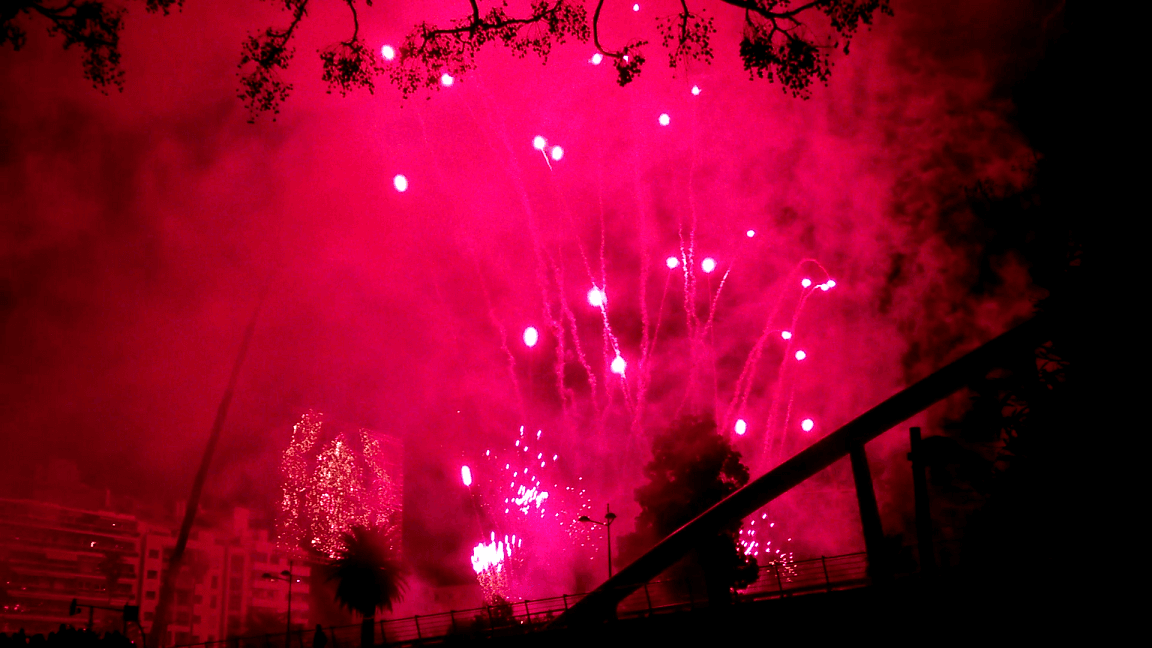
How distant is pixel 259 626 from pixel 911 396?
130 metres

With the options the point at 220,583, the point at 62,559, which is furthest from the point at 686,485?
the point at 62,559

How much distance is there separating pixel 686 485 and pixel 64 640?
1032 inches

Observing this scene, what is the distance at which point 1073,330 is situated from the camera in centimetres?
1662

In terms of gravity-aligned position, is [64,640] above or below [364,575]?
below

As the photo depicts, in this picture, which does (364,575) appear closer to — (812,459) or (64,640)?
Answer: (64,640)

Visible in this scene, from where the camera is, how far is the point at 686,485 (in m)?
36.7

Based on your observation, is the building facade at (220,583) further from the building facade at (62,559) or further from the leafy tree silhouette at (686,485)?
the leafy tree silhouette at (686,485)

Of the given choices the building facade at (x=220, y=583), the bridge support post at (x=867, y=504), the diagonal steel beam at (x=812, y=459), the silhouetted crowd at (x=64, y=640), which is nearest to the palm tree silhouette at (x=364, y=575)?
the diagonal steel beam at (x=812, y=459)

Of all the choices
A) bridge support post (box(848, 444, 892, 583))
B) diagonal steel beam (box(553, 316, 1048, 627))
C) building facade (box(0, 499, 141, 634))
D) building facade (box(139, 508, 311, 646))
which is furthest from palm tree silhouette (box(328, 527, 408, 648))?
building facade (box(0, 499, 141, 634))

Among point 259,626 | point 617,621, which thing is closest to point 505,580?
point 617,621

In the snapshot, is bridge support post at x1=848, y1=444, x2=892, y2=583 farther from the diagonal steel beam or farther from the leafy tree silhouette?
the leafy tree silhouette

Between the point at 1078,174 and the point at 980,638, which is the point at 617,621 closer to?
the point at 980,638

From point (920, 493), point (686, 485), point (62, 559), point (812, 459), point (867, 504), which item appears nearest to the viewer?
point (920, 493)

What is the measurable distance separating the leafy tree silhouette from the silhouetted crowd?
76.4 feet
